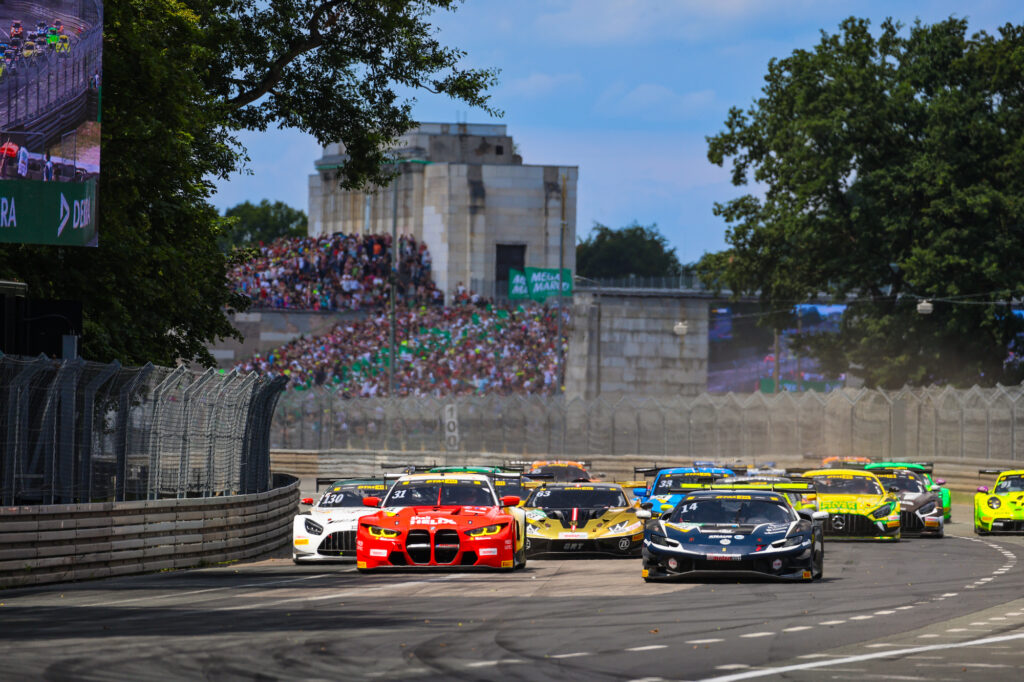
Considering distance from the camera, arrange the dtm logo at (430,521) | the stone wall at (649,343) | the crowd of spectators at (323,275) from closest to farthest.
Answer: the dtm logo at (430,521), the crowd of spectators at (323,275), the stone wall at (649,343)

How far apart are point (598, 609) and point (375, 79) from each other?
2145 centimetres

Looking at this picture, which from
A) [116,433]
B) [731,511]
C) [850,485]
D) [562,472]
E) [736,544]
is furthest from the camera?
[562,472]

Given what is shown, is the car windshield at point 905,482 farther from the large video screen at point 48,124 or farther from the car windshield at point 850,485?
the large video screen at point 48,124

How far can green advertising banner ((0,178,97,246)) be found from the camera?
19.0 meters

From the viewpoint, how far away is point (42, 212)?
1917 cm

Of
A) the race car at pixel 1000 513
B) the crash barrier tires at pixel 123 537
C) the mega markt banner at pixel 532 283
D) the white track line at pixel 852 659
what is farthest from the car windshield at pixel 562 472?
the mega markt banner at pixel 532 283

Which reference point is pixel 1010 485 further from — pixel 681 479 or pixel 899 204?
pixel 899 204

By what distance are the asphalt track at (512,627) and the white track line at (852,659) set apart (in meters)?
0.02

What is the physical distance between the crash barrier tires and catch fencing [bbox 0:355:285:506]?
220 mm

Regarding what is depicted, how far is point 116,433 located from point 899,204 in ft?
144

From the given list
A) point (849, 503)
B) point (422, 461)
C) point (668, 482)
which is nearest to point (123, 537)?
point (849, 503)

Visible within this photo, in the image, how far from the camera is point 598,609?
15.9 metres

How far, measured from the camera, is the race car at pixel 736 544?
1919 centimetres

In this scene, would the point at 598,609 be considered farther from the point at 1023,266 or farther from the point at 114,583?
the point at 1023,266
